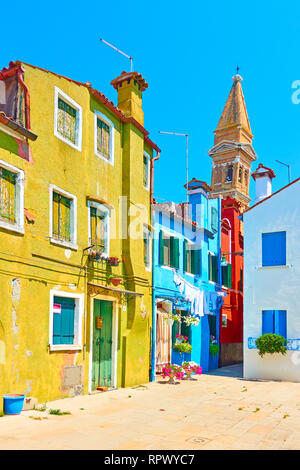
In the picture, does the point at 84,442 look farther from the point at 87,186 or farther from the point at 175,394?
the point at 87,186

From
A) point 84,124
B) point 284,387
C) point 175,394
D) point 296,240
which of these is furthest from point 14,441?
point 296,240

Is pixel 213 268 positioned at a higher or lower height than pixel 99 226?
lower

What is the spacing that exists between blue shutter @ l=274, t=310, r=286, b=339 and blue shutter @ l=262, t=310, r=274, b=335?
204 mm

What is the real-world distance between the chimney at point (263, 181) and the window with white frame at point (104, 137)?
1030 centimetres

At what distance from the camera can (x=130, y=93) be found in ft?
55.8

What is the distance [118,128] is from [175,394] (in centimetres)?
856

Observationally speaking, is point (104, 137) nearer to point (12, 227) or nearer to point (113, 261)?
point (113, 261)

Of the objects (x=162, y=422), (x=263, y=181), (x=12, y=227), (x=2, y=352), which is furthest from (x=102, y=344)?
(x=263, y=181)

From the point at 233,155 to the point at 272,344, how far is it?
37.7 metres

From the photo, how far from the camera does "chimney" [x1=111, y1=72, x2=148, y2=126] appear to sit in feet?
55.4

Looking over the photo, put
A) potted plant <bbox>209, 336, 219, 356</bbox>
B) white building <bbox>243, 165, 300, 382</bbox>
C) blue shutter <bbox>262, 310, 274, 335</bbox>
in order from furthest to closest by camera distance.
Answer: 1. potted plant <bbox>209, 336, 219, 356</bbox>
2. blue shutter <bbox>262, 310, 274, 335</bbox>
3. white building <bbox>243, 165, 300, 382</bbox>

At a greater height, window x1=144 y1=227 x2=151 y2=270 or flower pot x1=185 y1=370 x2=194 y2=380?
window x1=144 y1=227 x2=151 y2=270

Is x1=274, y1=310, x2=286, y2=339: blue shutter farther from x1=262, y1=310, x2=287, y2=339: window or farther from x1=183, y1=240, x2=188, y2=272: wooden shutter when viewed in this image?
x1=183, y1=240, x2=188, y2=272: wooden shutter

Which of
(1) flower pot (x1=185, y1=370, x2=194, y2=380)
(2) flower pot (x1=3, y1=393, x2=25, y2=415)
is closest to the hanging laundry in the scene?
(1) flower pot (x1=185, y1=370, x2=194, y2=380)
